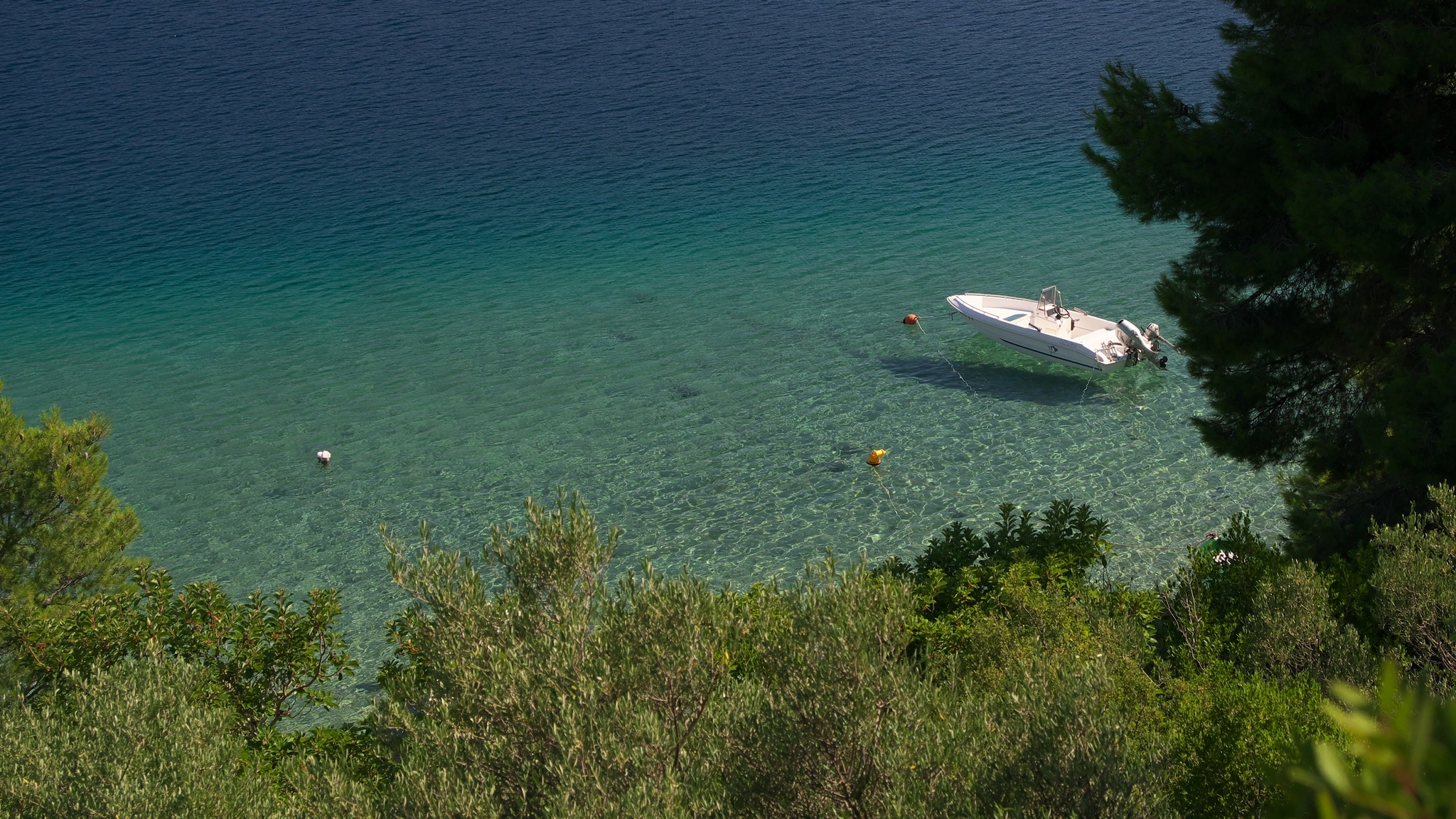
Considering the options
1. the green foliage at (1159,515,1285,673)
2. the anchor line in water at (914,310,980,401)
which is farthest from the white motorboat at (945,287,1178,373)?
the green foliage at (1159,515,1285,673)

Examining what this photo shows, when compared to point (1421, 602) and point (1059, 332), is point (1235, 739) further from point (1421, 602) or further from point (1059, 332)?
point (1059, 332)

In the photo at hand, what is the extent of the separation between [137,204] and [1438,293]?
139 ft

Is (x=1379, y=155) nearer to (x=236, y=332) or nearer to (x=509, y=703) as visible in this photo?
(x=509, y=703)

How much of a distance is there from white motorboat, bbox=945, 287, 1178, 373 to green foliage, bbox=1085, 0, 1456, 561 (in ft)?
33.6

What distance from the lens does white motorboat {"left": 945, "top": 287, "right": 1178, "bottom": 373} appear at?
21594 millimetres

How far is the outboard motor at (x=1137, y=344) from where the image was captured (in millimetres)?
21547

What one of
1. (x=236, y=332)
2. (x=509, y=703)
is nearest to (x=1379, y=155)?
(x=509, y=703)

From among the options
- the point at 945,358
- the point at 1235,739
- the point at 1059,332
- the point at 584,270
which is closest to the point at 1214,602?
the point at 1235,739

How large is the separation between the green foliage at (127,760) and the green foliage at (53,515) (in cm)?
545

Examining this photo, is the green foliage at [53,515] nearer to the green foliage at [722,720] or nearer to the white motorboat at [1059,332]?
the green foliage at [722,720]

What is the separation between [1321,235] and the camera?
9023mm

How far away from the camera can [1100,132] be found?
11.0m

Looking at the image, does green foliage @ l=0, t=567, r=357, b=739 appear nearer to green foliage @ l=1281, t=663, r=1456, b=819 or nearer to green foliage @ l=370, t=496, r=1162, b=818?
green foliage @ l=370, t=496, r=1162, b=818

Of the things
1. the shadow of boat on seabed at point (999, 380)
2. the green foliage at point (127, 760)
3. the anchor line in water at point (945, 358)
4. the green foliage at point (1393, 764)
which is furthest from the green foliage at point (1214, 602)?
the anchor line in water at point (945, 358)
